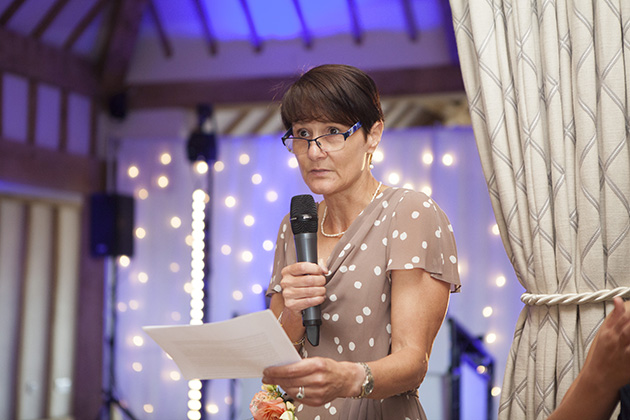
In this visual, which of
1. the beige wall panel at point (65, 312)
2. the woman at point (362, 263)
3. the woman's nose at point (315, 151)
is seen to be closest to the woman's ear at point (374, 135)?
the woman at point (362, 263)

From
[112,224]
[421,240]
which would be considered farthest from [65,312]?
[421,240]

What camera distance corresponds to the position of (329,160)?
159cm

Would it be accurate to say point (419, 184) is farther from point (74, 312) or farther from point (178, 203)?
point (74, 312)

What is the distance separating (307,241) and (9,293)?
5.60 m

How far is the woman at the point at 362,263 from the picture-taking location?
145 cm

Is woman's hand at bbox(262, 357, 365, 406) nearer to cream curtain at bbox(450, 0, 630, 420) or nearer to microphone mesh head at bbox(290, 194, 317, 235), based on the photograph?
microphone mesh head at bbox(290, 194, 317, 235)

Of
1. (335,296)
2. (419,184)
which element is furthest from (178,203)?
(335,296)

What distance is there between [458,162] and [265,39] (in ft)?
7.42

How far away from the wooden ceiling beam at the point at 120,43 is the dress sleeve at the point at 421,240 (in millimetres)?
5771

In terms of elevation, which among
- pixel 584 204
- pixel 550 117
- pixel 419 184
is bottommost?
pixel 584 204

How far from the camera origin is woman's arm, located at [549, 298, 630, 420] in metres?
1.17

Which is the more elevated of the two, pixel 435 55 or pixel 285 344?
pixel 435 55

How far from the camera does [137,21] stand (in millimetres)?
6875

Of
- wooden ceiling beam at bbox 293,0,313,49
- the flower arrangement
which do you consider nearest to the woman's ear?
the flower arrangement
